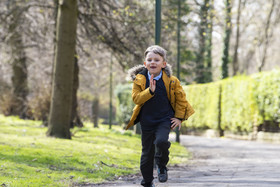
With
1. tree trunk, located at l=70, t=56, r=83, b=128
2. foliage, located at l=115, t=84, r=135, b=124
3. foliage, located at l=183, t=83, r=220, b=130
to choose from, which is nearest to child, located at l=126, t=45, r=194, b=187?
tree trunk, located at l=70, t=56, r=83, b=128

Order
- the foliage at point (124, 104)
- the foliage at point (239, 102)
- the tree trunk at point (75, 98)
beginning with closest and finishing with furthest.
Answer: the foliage at point (239, 102), the tree trunk at point (75, 98), the foliage at point (124, 104)

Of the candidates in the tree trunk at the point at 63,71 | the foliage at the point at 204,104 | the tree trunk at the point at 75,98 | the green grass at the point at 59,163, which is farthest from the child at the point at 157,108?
the foliage at the point at 204,104

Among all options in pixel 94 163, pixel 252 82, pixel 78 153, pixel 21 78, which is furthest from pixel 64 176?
pixel 21 78

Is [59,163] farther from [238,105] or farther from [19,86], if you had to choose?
[19,86]

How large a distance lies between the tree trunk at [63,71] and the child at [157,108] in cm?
649

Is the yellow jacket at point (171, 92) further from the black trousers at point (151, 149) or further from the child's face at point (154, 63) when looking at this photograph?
the black trousers at point (151, 149)

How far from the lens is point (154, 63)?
16.7 feet

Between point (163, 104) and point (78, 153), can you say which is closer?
point (163, 104)

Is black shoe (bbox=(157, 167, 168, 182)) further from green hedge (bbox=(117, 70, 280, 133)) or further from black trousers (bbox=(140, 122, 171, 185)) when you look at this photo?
green hedge (bbox=(117, 70, 280, 133))

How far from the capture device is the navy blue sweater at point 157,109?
199 inches

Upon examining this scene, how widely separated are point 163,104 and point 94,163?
3.39 meters

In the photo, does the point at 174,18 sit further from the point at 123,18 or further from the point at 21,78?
the point at 21,78

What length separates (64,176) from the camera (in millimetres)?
6598

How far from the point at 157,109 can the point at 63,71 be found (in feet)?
22.2
